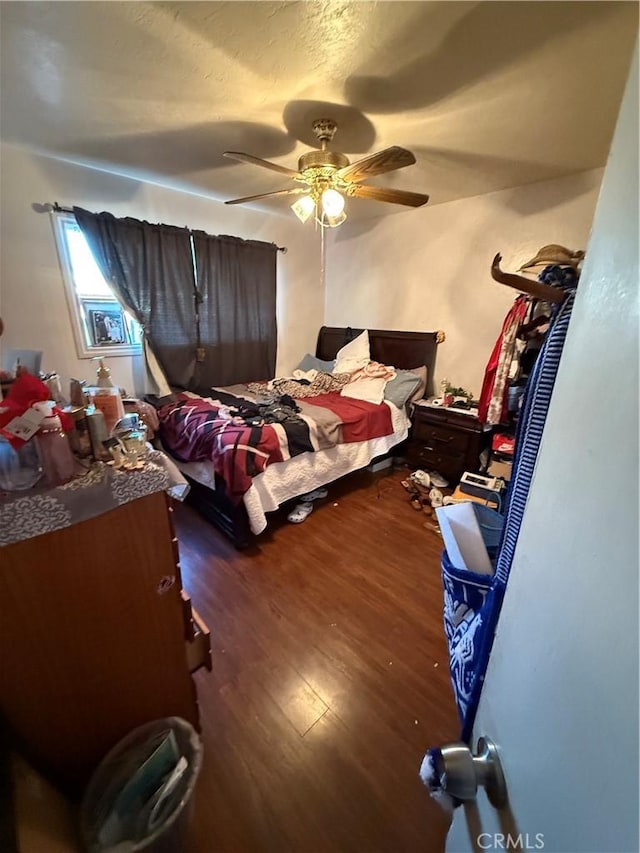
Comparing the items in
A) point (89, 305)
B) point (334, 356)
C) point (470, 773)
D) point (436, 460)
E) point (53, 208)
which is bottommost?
point (436, 460)

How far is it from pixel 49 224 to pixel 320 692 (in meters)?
3.35

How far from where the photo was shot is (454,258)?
9.80 feet

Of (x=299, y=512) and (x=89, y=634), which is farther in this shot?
(x=299, y=512)

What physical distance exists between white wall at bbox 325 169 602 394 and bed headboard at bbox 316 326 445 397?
8cm

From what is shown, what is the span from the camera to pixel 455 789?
1.63ft

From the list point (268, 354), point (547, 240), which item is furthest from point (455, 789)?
point (268, 354)

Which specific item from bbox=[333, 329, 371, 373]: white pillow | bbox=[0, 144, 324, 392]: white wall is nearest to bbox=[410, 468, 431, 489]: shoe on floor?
bbox=[333, 329, 371, 373]: white pillow

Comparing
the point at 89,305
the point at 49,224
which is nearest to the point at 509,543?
the point at 89,305

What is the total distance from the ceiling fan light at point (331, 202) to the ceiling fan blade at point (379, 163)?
0.29 feet

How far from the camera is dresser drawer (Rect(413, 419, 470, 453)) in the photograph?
8.87ft

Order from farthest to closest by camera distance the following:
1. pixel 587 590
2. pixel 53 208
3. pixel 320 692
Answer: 1. pixel 53 208
2. pixel 320 692
3. pixel 587 590

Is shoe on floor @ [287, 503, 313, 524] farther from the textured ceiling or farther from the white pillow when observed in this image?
the textured ceiling

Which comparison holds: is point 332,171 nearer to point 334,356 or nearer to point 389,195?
point 389,195

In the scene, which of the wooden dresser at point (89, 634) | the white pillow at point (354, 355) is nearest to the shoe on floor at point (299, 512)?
the wooden dresser at point (89, 634)
